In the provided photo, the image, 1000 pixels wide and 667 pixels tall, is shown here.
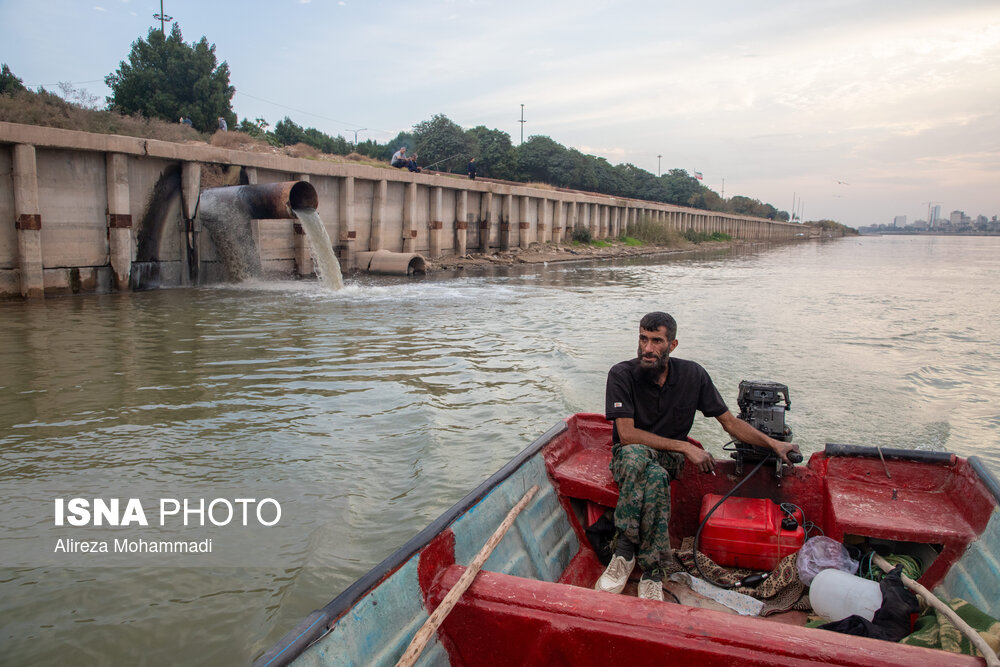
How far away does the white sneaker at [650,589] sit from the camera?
345cm

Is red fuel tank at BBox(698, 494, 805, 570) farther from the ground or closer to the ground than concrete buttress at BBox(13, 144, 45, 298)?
closer to the ground

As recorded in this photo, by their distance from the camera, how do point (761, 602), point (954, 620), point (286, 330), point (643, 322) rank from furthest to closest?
point (286, 330), point (643, 322), point (761, 602), point (954, 620)

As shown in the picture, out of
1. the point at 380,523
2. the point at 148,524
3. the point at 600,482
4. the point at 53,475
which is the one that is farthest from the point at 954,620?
the point at 53,475

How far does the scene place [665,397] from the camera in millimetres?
4309

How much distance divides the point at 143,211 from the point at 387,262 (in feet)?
24.7

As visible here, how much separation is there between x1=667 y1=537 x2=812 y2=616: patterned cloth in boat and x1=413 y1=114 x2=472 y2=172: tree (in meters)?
52.0

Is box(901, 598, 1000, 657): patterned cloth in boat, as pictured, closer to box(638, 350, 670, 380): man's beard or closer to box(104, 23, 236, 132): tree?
box(638, 350, 670, 380): man's beard

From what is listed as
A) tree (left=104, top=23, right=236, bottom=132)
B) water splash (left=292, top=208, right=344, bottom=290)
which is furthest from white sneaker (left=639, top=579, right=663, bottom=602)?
tree (left=104, top=23, right=236, bottom=132)

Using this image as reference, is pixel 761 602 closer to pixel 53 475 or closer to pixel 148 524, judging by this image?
pixel 148 524

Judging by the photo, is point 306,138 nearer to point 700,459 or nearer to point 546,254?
point 546,254

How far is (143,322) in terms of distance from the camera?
38.7 ft

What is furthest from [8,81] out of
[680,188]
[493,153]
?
[680,188]

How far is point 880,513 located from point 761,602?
0.90 metres

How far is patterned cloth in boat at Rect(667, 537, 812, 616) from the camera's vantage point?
3.60m
